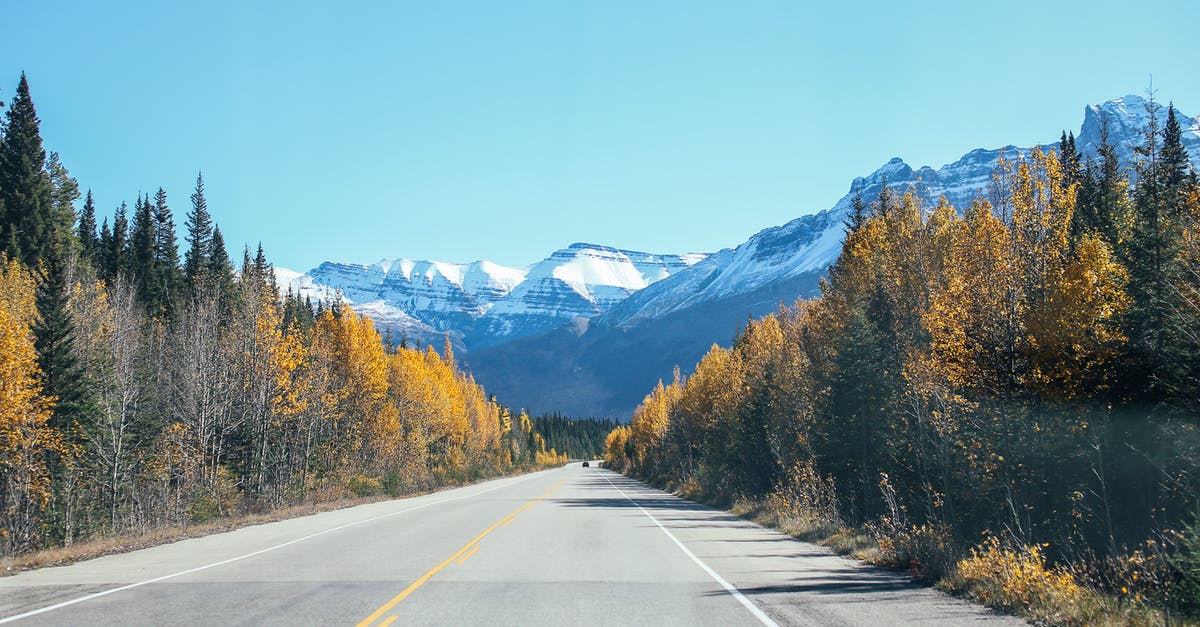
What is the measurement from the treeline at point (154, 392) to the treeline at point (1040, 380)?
21.7 m

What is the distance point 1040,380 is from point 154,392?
32734mm

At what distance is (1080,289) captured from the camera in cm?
1195

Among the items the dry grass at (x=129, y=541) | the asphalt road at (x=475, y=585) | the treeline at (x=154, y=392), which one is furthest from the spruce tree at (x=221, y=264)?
the asphalt road at (x=475, y=585)

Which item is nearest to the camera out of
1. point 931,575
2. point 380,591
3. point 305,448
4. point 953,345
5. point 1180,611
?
point 1180,611

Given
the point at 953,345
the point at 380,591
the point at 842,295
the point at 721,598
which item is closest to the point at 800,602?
the point at 721,598

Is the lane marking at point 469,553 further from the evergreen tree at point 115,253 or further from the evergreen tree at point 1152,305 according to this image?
the evergreen tree at point 115,253

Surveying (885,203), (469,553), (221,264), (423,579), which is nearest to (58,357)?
(469,553)

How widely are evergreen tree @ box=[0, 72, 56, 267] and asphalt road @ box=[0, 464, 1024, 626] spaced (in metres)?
31.1

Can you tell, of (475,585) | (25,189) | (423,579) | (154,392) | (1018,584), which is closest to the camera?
(1018,584)

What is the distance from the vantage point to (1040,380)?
1253 centimetres

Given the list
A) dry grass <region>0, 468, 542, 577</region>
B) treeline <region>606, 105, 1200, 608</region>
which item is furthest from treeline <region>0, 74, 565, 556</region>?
treeline <region>606, 105, 1200, 608</region>

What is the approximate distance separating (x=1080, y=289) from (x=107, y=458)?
28.7 m

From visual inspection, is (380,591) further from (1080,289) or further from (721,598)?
(1080,289)

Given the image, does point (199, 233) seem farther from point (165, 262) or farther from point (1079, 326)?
point (1079, 326)
